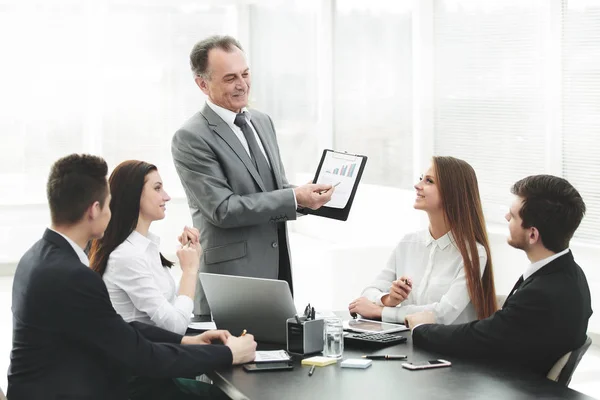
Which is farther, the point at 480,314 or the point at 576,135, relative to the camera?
the point at 576,135

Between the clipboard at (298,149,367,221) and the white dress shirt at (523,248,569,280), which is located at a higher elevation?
the clipboard at (298,149,367,221)

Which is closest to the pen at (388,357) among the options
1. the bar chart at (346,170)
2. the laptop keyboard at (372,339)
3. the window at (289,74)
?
the laptop keyboard at (372,339)

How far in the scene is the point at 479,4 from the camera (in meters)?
6.42

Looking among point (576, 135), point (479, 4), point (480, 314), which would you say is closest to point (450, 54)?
point (479, 4)

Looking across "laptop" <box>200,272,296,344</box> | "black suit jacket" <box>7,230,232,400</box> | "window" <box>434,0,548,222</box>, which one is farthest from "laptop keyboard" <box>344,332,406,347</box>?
"window" <box>434,0,548,222</box>

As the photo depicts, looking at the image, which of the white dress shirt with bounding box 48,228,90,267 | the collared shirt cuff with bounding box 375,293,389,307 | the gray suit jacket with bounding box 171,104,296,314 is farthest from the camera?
the gray suit jacket with bounding box 171,104,296,314

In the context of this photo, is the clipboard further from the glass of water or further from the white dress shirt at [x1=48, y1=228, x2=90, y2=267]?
the white dress shirt at [x1=48, y1=228, x2=90, y2=267]

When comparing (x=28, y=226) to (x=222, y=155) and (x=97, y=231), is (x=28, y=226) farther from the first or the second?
(x=97, y=231)

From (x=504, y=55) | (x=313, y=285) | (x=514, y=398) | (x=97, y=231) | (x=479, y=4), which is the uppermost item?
(x=479, y=4)

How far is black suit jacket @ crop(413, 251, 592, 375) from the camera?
2.56m

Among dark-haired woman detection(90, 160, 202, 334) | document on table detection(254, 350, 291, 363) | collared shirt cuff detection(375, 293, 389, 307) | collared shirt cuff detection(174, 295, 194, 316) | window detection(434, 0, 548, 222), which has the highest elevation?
window detection(434, 0, 548, 222)

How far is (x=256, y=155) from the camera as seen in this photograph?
374 cm

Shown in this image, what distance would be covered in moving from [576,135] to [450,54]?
1388mm

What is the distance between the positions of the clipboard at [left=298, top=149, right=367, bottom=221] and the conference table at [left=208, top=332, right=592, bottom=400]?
108 centimetres
